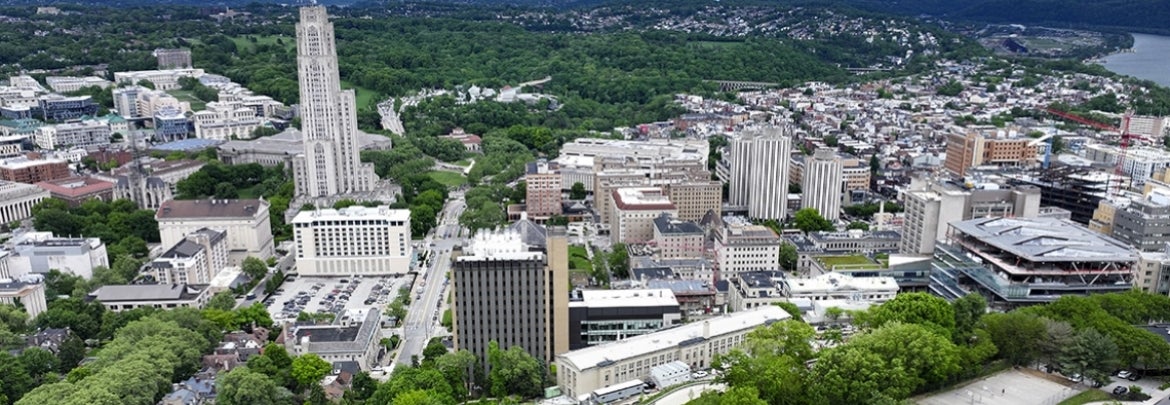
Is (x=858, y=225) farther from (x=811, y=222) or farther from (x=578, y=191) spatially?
(x=578, y=191)

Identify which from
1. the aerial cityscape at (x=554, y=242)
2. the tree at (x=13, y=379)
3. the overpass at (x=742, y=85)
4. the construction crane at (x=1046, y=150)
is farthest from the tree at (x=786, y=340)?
the overpass at (x=742, y=85)

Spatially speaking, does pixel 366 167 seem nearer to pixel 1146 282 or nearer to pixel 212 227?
pixel 212 227

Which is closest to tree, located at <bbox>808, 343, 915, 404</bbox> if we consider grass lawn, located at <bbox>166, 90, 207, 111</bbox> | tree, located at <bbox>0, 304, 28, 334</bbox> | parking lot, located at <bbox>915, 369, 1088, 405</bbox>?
parking lot, located at <bbox>915, 369, 1088, 405</bbox>

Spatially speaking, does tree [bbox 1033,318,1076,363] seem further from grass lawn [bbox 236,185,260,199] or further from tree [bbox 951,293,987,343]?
grass lawn [bbox 236,185,260,199]

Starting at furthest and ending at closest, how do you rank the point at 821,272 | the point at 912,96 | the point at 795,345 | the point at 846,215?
the point at 912,96, the point at 846,215, the point at 821,272, the point at 795,345

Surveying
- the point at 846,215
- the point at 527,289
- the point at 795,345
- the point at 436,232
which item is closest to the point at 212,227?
the point at 436,232
